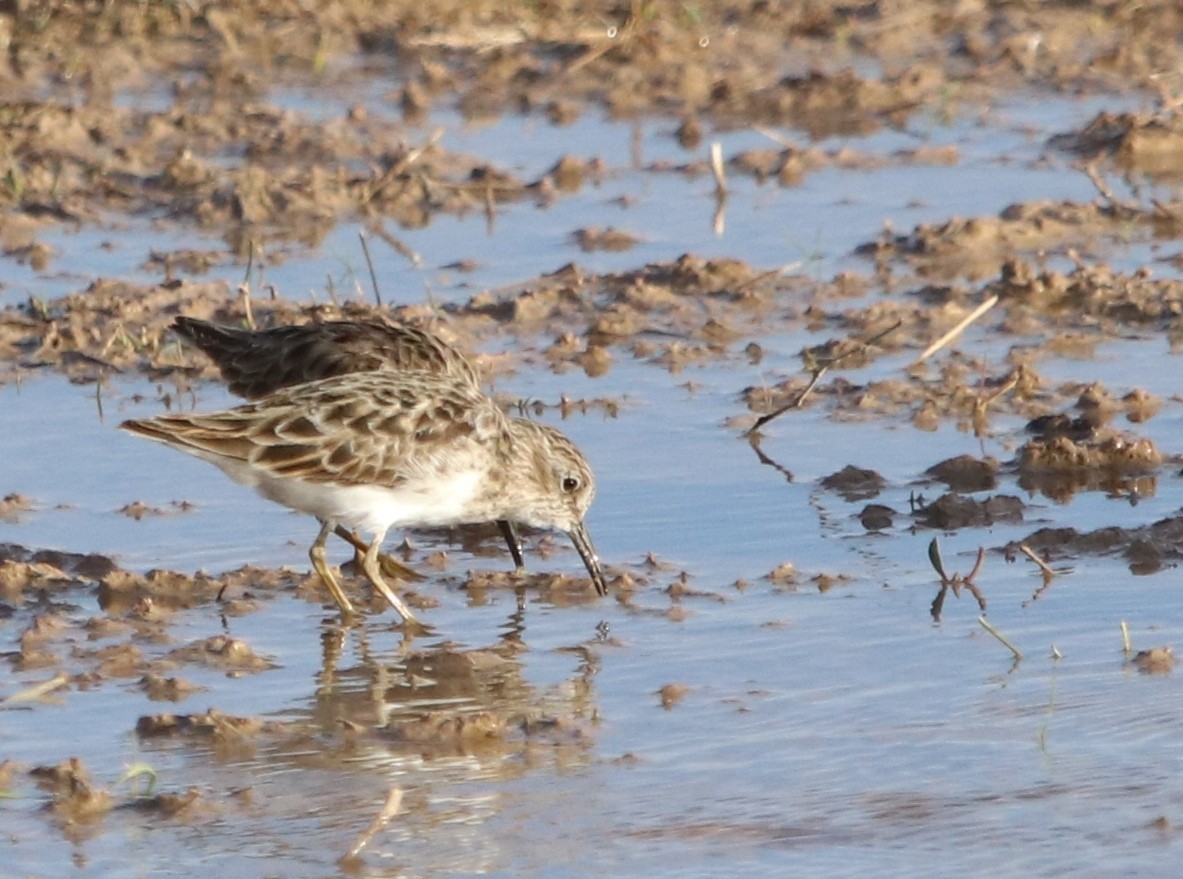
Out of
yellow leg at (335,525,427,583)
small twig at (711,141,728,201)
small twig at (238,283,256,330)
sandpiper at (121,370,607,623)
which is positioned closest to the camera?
sandpiper at (121,370,607,623)

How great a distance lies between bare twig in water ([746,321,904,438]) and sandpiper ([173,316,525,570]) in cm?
110

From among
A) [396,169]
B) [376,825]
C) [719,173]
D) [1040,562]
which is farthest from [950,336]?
[376,825]

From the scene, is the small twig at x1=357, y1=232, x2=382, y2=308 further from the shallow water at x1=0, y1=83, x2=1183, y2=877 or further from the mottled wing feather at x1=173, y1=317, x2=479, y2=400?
the mottled wing feather at x1=173, y1=317, x2=479, y2=400

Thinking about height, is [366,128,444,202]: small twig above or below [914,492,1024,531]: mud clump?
above

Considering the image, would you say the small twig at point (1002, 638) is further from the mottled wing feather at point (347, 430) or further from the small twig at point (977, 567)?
the mottled wing feather at point (347, 430)

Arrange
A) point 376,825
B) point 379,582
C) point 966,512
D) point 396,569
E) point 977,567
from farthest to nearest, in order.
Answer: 1. point 966,512
2. point 396,569
3. point 379,582
4. point 977,567
5. point 376,825

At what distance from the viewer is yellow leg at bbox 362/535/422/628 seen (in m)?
7.42

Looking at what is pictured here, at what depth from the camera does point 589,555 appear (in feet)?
25.3

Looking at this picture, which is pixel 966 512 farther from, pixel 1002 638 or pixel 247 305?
pixel 247 305

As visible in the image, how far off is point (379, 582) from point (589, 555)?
691mm

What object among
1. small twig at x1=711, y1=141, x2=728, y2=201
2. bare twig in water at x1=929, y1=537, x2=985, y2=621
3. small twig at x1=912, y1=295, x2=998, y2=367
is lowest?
bare twig in water at x1=929, y1=537, x2=985, y2=621

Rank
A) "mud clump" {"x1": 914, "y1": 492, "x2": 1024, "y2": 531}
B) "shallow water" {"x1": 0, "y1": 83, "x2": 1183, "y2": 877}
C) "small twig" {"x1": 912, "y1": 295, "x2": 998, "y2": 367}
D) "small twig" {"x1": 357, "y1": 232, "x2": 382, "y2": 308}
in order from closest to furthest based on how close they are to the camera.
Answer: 1. "shallow water" {"x1": 0, "y1": 83, "x2": 1183, "y2": 877}
2. "mud clump" {"x1": 914, "y1": 492, "x2": 1024, "y2": 531}
3. "small twig" {"x1": 912, "y1": 295, "x2": 998, "y2": 367}
4. "small twig" {"x1": 357, "y1": 232, "x2": 382, "y2": 308}

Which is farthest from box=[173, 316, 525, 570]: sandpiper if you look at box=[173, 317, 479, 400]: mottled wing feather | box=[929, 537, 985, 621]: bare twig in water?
box=[929, 537, 985, 621]: bare twig in water

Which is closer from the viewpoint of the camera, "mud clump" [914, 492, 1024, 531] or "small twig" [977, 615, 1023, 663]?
"small twig" [977, 615, 1023, 663]
